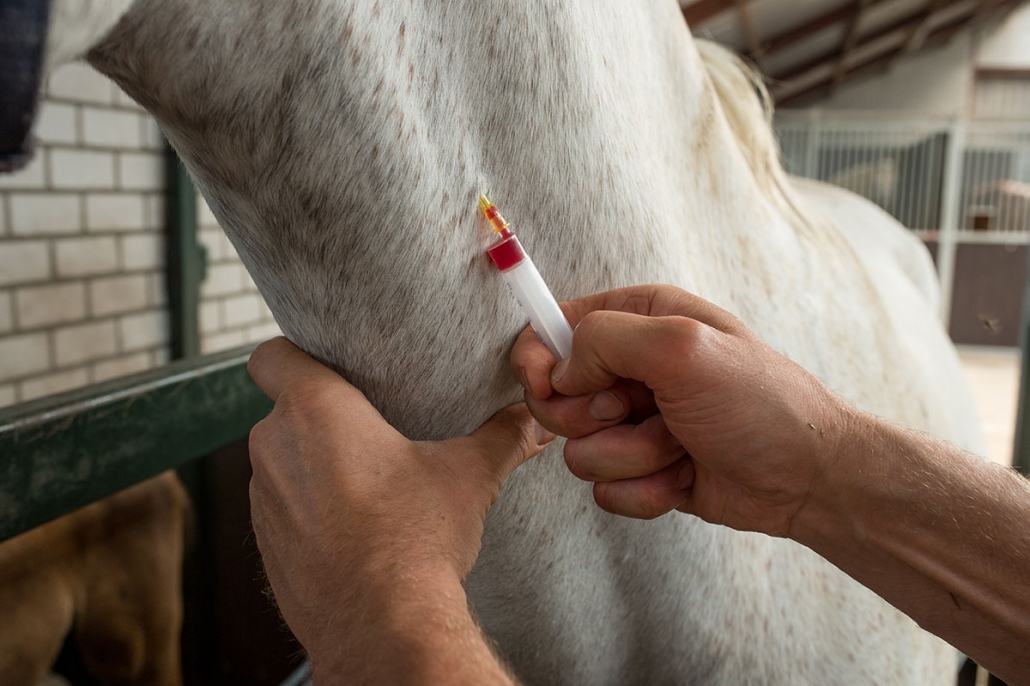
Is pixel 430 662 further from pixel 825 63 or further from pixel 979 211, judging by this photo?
pixel 825 63

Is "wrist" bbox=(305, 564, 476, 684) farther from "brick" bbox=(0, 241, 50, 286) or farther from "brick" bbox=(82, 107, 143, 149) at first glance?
"brick" bbox=(82, 107, 143, 149)

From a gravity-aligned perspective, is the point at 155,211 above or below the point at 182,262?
above

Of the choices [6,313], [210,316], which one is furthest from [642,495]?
[210,316]

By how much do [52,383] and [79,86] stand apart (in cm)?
72

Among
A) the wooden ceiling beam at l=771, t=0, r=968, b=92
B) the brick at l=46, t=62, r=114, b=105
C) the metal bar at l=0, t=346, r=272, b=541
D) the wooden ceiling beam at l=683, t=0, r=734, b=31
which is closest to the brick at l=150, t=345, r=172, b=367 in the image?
the brick at l=46, t=62, r=114, b=105

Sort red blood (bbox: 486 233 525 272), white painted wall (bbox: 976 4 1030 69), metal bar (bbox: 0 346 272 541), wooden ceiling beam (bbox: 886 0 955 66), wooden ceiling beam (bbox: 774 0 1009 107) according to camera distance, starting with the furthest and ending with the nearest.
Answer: white painted wall (bbox: 976 4 1030 69) < wooden ceiling beam (bbox: 774 0 1009 107) < wooden ceiling beam (bbox: 886 0 955 66) < metal bar (bbox: 0 346 272 541) < red blood (bbox: 486 233 525 272)

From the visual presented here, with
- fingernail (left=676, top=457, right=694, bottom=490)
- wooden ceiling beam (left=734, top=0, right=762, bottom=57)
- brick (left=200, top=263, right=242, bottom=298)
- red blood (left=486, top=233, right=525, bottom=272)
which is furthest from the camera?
wooden ceiling beam (left=734, top=0, right=762, bottom=57)

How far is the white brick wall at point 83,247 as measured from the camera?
174 centimetres

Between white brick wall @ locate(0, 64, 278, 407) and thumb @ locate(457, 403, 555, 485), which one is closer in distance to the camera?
thumb @ locate(457, 403, 555, 485)

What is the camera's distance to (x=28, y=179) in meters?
1.72

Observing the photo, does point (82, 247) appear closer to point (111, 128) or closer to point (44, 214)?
point (44, 214)

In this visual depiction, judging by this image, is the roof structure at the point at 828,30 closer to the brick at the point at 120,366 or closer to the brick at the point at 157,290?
the brick at the point at 157,290

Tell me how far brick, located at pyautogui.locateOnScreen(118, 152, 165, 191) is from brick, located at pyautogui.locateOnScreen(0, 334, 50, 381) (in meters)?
0.47

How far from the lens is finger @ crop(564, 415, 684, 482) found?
0.54 m
